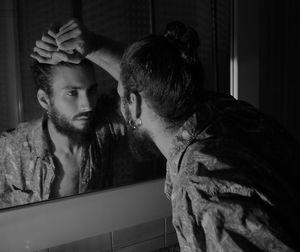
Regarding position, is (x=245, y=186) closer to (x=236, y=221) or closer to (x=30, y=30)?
(x=236, y=221)

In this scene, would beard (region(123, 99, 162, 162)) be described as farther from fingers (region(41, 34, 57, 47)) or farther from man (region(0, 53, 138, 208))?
fingers (region(41, 34, 57, 47))

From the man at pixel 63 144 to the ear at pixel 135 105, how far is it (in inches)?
6.2

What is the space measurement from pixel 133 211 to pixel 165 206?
0.12 m

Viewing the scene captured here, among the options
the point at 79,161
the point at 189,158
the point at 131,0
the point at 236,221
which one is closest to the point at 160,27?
the point at 131,0

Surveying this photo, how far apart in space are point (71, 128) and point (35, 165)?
0.13m

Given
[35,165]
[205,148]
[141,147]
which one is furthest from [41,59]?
[205,148]

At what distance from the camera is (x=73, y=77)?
0.88m

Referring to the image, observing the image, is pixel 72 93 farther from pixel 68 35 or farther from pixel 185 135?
pixel 185 135

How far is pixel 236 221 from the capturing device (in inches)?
18.9

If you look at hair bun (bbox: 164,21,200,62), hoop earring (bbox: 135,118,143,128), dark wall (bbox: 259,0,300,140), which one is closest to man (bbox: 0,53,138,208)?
hoop earring (bbox: 135,118,143,128)

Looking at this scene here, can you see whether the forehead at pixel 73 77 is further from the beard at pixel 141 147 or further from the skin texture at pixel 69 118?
the beard at pixel 141 147

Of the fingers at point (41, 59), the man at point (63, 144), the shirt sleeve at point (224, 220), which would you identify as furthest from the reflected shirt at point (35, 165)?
the shirt sleeve at point (224, 220)

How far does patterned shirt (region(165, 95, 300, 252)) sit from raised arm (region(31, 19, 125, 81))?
35cm

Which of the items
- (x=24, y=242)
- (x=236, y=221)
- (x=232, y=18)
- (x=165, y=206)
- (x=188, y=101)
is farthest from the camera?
(x=232, y=18)
